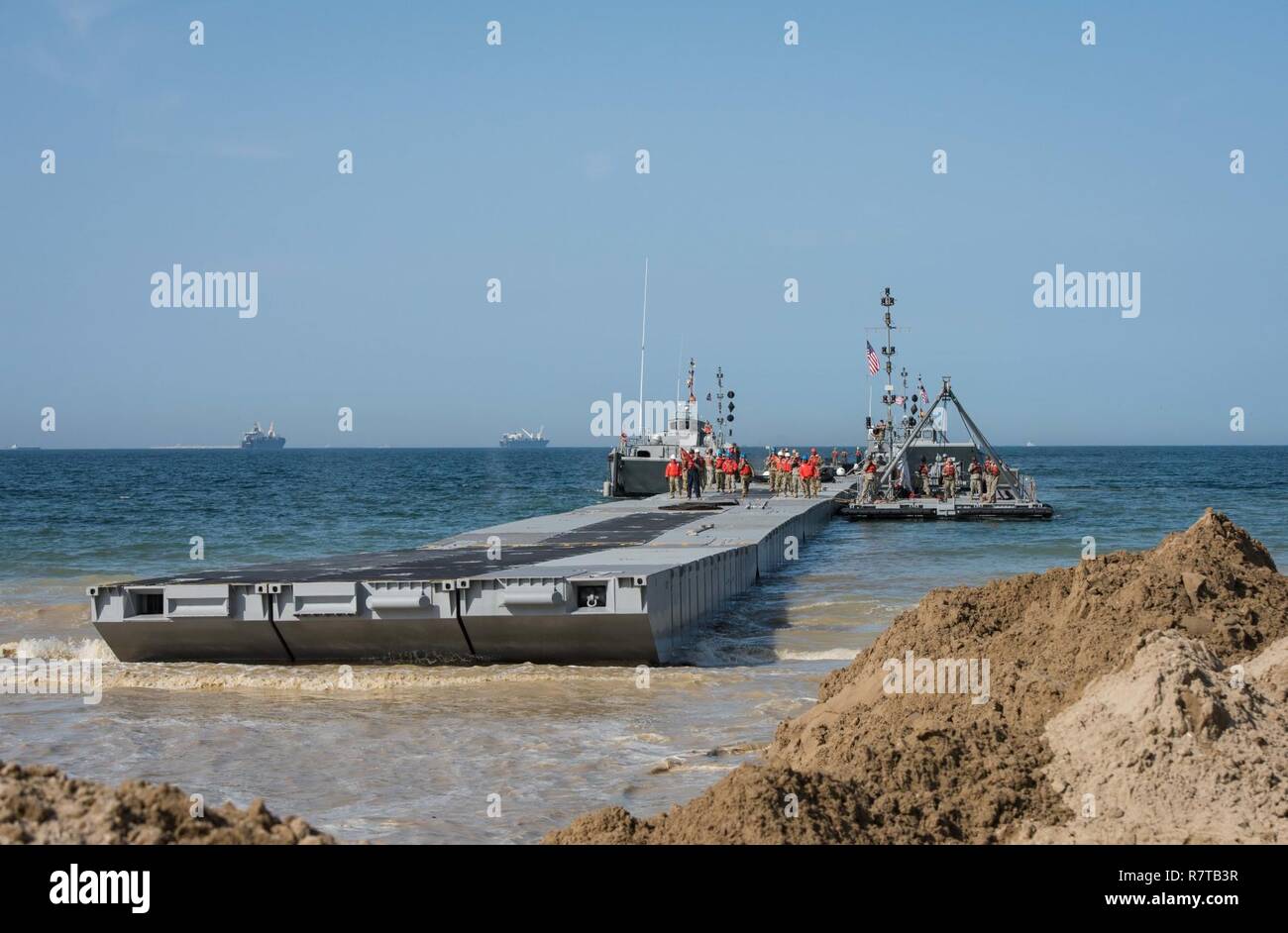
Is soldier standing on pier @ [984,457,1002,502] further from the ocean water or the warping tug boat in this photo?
the ocean water

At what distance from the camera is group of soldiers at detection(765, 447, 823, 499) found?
47.0 m

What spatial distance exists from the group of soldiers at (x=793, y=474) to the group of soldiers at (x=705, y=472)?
1165 mm

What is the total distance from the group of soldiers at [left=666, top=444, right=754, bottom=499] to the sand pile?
3159cm

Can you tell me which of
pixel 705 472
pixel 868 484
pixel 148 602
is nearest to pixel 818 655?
pixel 148 602

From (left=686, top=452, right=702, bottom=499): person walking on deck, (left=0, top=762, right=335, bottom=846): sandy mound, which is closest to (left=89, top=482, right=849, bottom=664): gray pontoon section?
(left=0, top=762, right=335, bottom=846): sandy mound

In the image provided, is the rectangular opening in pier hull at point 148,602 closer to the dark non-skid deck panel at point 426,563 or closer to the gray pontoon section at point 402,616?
the gray pontoon section at point 402,616

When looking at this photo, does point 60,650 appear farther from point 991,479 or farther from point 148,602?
point 991,479

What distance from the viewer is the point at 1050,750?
7.12 metres

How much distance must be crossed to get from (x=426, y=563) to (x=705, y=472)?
3652 cm

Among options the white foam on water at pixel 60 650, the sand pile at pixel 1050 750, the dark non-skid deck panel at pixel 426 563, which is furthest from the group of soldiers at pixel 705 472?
the sand pile at pixel 1050 750

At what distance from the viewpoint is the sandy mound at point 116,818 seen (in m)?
4.85

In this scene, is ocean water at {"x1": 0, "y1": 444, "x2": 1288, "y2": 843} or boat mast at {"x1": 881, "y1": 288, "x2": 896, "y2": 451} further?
boat mast at {"x1": 881, "y1": 288, "x2": 896, "y2": 451}

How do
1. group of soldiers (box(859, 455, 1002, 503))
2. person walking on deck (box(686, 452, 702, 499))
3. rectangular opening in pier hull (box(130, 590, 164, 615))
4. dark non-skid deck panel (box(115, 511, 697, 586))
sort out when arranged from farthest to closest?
group of soldiers (box(859, 455, 1002, 503)) < person walking on deck (box(686, 452, 702, 499)) < dark non-skid deck panel (box(115, 511, 697, 586)) < rectangular opening in pier hull (box(130, 590, 164, 615))
